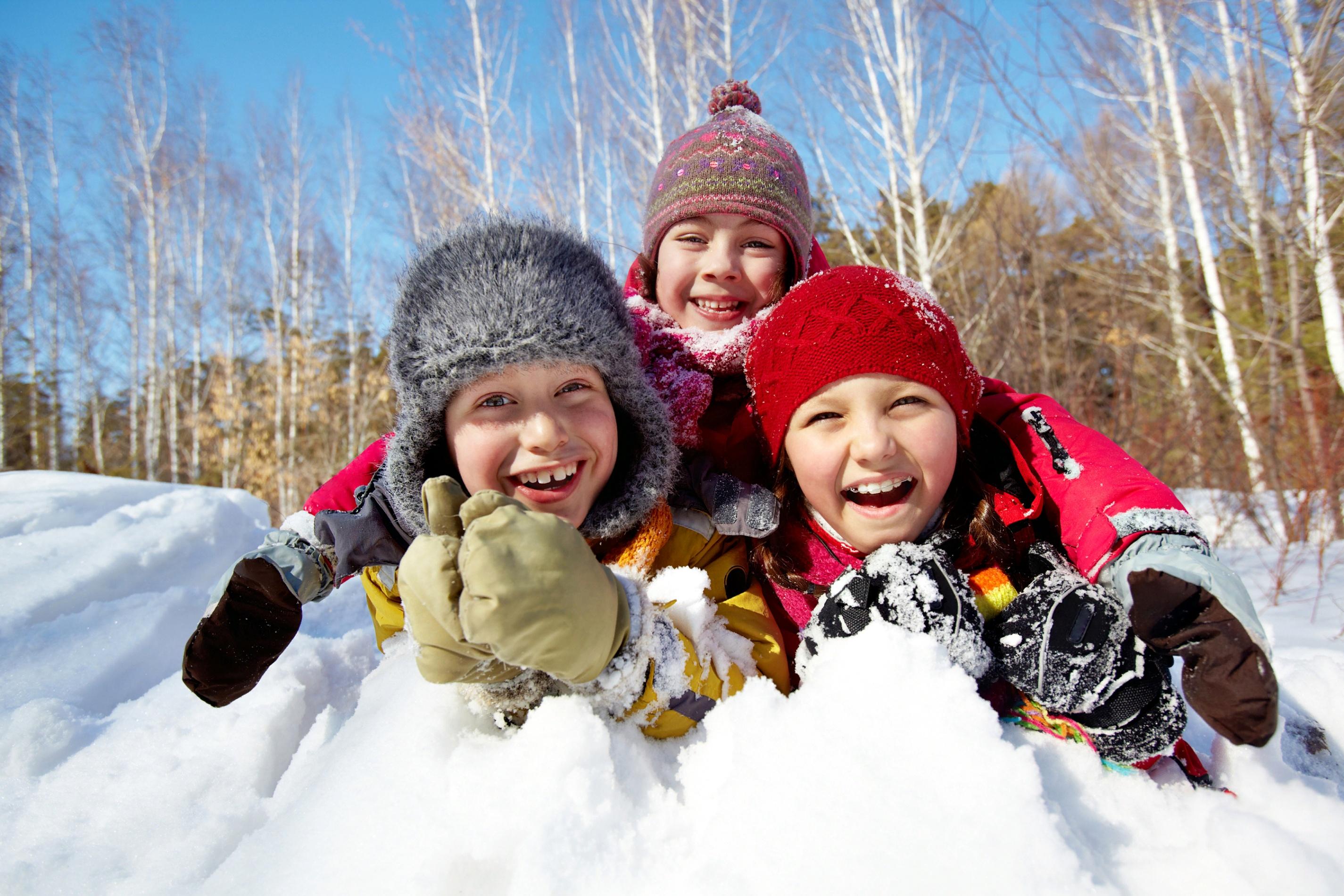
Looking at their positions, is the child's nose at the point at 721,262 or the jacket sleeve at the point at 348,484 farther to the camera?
the child's nose at the point at 721,262

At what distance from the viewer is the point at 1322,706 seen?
4.65 ft

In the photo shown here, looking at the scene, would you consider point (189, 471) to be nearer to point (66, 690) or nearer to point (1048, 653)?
point (66, 690)

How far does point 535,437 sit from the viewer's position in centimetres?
122

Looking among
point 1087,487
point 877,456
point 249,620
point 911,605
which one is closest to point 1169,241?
point 1087,487

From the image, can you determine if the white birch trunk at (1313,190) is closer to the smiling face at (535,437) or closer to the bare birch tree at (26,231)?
the smiling face at (535,437)

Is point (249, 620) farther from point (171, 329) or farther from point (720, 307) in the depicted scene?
point (171, 329)

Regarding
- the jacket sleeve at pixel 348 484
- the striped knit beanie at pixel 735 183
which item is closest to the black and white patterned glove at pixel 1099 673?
the striped knit beanie at pixel 735 183

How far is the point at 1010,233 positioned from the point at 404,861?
35.1 ft

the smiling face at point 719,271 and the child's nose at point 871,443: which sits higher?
the smiling face at point 719,271

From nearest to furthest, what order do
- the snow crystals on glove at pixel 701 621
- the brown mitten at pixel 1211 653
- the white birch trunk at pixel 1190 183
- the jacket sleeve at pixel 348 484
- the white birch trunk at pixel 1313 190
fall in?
the brown mitten at pixel 1211 653
the snow crystals on glove at pixel 701 621
the jacket sleeve at pixel 348 484
the white birch trunk at pixel 1313 190
the white birch trunk at pixel 1190 183

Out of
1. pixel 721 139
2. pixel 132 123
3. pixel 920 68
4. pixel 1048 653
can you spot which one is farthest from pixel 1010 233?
pixel 132 123

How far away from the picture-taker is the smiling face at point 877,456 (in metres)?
1.26

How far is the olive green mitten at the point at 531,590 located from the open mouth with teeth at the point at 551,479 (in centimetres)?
38

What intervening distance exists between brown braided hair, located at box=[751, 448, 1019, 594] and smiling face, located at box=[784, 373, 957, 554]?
0.29 feet
